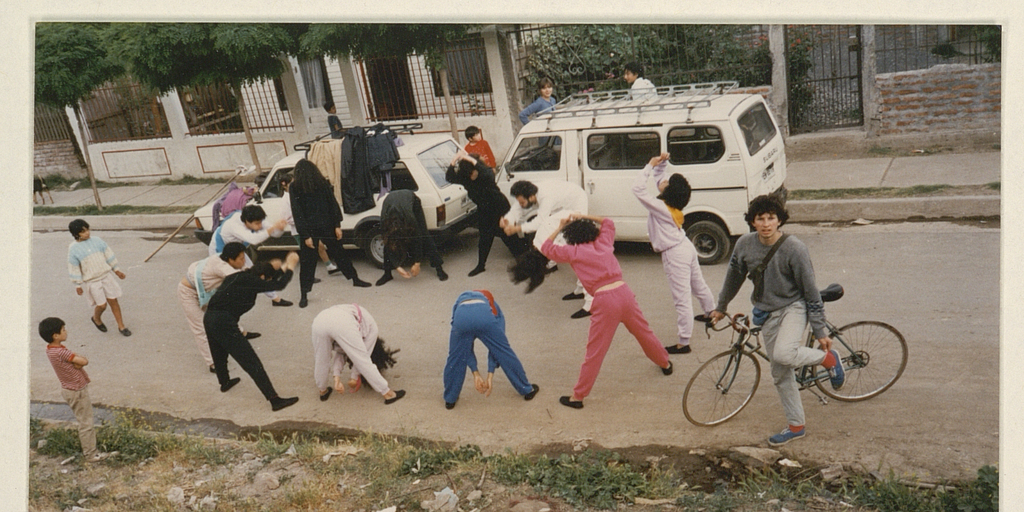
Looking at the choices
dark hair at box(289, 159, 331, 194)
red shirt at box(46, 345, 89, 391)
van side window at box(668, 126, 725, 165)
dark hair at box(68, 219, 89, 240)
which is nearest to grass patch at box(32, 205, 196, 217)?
dark hair at box(68, 219, 89, 240)

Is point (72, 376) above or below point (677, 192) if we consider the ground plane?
below

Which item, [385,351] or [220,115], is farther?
[220,115]

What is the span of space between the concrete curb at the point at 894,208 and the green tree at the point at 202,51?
18.4ft

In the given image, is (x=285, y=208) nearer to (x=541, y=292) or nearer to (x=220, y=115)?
(x=541, y=292)

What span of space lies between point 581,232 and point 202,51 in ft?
16.8

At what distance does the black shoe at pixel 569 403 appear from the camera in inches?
197

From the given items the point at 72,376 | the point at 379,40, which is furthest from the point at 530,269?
the point at 72,376

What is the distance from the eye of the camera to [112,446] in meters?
5.24

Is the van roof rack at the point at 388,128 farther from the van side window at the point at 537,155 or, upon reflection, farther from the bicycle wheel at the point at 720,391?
the bicycle wheel at the point at 720,391

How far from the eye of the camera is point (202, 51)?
7.63 metres

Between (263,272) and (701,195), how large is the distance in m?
3.89

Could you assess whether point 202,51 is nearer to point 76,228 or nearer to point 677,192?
point 76,228

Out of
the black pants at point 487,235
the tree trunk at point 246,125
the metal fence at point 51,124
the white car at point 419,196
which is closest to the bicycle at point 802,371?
the black pants at point 487,235

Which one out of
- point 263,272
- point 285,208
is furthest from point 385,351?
point 285,208
